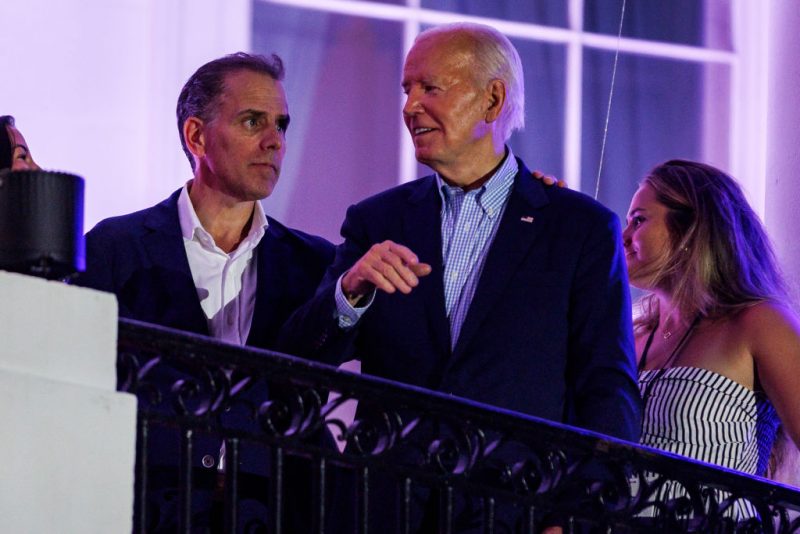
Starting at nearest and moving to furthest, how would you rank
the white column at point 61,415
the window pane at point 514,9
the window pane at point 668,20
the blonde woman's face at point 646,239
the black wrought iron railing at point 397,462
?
the white column at point 61,415 < the black wrought iron railing at point 397,462 < the blonde woman's face at point 646,239 < the window pane at point 514,9 < the window pane at point 668,20

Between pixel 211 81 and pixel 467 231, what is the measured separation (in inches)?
44.5

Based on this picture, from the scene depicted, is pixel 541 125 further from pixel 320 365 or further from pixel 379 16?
pixel 320 365

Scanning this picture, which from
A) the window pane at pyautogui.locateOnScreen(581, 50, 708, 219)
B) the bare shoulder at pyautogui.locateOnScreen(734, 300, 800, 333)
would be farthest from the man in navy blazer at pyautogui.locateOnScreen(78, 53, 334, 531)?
the window pane at pyautogui.locateOnScreen(581, 50, 708, 219)

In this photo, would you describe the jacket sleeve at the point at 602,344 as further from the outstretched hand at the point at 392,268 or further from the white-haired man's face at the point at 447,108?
the outstretched hand at the point at 392,268

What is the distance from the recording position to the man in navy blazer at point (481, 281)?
3553 millimetres

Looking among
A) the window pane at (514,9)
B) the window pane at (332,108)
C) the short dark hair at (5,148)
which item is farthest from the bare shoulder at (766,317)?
the window pane at (514,9)

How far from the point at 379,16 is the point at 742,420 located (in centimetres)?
301

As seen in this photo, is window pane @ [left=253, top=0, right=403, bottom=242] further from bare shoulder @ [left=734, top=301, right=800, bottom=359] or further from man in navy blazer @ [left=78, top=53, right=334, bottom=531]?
bare shoulder @ [left=734, top=301, right=800, bottom=359]

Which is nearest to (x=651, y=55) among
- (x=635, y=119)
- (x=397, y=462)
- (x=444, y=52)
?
(x=635, y=119)

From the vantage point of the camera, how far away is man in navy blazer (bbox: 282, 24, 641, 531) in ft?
11.7

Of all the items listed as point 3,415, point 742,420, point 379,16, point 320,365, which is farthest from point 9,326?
point 379,16

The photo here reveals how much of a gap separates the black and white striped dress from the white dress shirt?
1.18 metres

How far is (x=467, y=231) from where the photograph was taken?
3.82 meters

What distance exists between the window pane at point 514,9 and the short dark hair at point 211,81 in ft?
7.11
